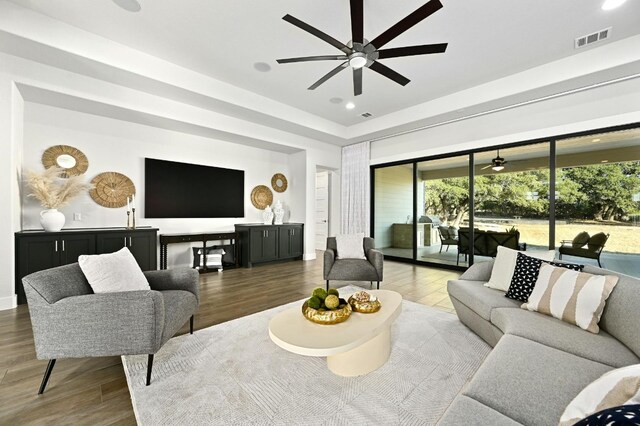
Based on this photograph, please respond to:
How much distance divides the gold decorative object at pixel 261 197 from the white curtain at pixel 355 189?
193 cm

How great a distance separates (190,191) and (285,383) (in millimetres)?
4339

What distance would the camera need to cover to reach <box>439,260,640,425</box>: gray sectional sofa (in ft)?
3.30

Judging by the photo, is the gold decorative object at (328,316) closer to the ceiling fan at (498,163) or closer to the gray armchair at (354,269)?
the gray armchair at (354,269)

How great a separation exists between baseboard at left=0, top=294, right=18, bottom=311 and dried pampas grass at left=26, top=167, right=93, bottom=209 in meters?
1.14

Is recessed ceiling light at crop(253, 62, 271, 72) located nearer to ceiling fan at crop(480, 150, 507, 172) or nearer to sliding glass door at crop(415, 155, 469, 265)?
sliding glass door at crop(415, 155, 469, 265)

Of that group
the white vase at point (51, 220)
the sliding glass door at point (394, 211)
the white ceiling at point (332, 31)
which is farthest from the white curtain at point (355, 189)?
the white vase at point (51, 220)

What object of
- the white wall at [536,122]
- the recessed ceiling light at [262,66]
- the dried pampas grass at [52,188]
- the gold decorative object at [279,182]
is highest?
the recessed ceiling light at [262,66]

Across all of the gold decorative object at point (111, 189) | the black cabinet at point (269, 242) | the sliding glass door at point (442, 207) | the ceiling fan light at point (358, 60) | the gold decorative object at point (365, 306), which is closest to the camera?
the gold decorative object at point (365, 306)

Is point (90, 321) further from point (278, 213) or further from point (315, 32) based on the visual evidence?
point (278, 213)

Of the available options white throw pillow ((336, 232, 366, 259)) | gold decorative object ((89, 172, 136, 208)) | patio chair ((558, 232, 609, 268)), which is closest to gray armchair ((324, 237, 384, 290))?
white throw pillow ((336, 232, 366, 259))

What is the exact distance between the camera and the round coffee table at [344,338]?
150 cm

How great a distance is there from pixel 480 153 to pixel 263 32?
4.20 meters

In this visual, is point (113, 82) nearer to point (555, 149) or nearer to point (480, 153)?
point (480, 153)

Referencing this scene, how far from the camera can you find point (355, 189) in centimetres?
663
